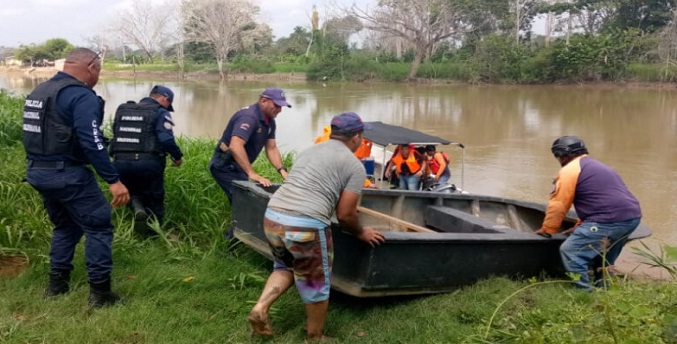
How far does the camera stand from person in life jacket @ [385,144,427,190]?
8.61 meters

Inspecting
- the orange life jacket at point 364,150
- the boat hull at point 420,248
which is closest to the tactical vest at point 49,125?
the boat hull at point 420,248

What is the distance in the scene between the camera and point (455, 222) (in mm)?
5117

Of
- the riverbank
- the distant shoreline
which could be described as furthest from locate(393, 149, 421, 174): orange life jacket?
the distant shoreline

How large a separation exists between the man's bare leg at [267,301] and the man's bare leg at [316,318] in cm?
19

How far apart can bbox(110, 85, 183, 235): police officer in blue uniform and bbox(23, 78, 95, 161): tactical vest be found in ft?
4.56

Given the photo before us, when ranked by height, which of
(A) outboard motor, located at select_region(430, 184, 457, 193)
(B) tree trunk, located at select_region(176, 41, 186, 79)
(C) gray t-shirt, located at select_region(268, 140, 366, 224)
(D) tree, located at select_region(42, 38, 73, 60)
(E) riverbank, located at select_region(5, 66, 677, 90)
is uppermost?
(D) tree, located at select_region(42, 38, 73, 60)

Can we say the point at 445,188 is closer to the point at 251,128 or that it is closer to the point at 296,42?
the point at 251,128

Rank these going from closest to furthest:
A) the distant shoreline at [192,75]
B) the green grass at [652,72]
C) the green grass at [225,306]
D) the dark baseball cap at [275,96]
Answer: the green grass at [225,306] → the dark baseball cap at [275,96] → the green grass at [652,72] → the distant shoreline at [192,75]

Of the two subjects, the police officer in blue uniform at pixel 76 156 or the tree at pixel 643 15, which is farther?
the tree at pixel 643 15

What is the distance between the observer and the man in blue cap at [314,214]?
10.5 feet

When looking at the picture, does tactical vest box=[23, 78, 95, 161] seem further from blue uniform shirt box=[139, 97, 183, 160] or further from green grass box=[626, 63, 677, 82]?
green grass box=[626, 63, 677, 82]

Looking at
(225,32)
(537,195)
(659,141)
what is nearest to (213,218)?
(537,195)

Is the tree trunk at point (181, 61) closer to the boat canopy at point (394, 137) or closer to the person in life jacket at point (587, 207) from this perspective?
the boat canopy at point (394, 137)

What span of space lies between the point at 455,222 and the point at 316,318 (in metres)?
2.13
